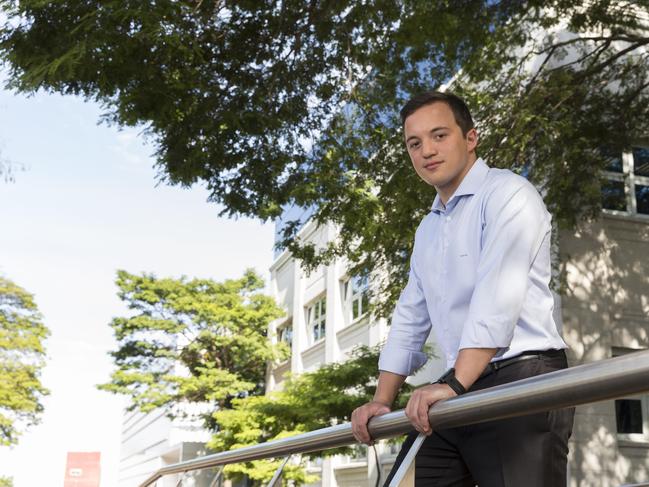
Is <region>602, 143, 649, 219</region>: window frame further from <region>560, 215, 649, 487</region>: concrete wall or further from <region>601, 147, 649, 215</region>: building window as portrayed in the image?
<region>560, 215, 649, 487</region>: concrete wall

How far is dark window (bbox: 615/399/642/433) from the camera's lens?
14.6 m

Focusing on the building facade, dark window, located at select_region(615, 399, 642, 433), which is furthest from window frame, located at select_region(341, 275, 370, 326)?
dark window, located at select_region(615, 399, 642, 433)

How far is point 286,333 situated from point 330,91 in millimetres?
27219

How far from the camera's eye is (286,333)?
3647 centimetres

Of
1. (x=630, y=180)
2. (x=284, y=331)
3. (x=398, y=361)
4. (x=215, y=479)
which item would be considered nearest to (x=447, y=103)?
(x=398, y=361)

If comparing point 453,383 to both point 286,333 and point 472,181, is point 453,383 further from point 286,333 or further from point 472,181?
point 286,333

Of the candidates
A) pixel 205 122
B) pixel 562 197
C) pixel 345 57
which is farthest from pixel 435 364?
pixel 205 122

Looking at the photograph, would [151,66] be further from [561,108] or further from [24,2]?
[561,108]

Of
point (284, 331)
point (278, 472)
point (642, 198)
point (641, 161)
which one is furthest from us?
point (284, 331)

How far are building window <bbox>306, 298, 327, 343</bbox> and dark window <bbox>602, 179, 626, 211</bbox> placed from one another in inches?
617

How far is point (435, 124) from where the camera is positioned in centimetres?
251

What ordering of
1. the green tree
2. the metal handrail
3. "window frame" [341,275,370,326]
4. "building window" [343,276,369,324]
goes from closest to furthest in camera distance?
the metal handrail
the green tree
"building window" [343,276,369,324]
"window frame" [341,275,370,326]

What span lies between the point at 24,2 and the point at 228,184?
3.65m

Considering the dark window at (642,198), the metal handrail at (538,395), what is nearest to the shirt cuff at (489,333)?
the metal handrail at (538,395)
